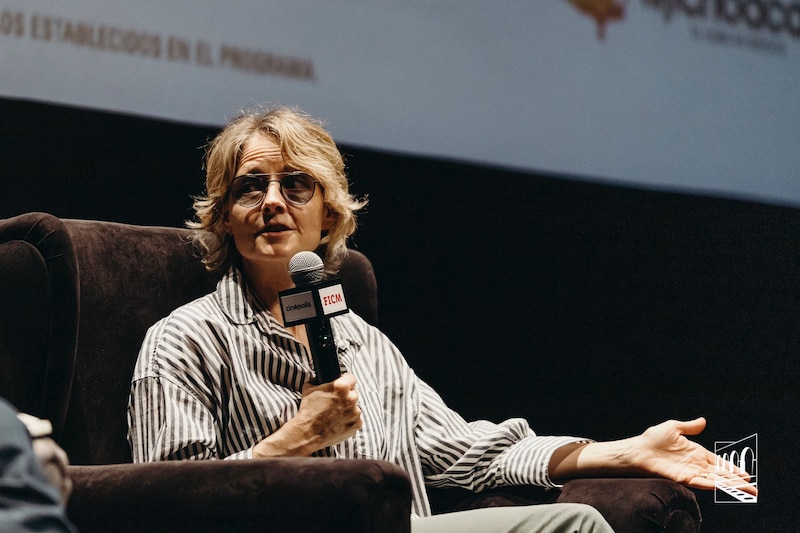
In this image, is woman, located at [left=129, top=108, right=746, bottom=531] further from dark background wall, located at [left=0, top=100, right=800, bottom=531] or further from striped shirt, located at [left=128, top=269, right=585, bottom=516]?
dark background wall, located at [left=0, top=100, right=800, bottom=531]

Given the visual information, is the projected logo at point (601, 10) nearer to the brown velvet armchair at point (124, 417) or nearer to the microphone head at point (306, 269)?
the brown velvet armchair at point (124, 417)

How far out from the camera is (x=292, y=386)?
1.73 meters

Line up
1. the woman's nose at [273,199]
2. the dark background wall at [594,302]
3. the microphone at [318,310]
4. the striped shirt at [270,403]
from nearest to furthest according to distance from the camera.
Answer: the microphone at [318,310]
the striped shirt at [270,403]
the woman's nose at [273,199]
the dark background wall at [594,302]

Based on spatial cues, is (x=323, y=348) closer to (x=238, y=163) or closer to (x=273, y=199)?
(x=273, y=199)

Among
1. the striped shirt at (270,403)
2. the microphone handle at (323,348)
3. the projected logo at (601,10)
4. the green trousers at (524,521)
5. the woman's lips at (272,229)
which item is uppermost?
the projected logo at (601,10)

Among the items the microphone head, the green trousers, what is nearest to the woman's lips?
the microphone head

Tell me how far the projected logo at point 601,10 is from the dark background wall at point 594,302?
46 centimetres

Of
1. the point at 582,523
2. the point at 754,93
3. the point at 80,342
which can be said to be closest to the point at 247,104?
the point at 80,342

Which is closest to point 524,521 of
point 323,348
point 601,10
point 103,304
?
point 323,348

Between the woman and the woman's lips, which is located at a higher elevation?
the woman's lips

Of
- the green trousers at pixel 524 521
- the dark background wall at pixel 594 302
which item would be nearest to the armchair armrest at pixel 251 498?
the green trousers at pixel 524 521

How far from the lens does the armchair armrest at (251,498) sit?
3.93ft

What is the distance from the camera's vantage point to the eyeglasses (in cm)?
180

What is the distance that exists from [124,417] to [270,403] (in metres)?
0.26
